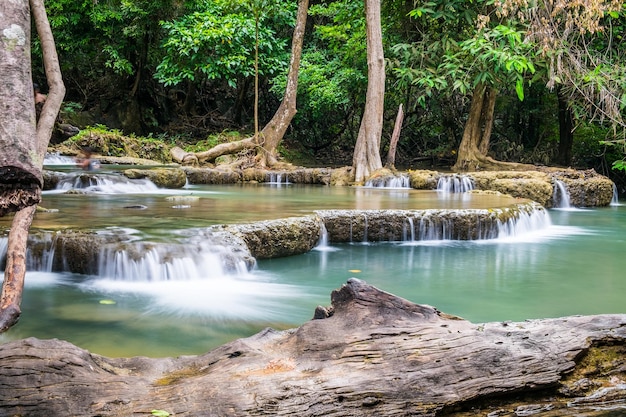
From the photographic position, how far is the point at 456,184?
12555 mm

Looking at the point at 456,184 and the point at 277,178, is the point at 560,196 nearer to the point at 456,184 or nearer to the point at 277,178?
the point at 456,184

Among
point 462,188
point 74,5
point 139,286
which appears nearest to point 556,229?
point 462,188

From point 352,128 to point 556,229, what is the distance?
47.0ft

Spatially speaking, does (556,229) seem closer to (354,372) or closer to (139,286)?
(139,286)

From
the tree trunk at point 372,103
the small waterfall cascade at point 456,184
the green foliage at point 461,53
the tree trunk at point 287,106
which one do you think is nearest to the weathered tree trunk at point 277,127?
the tree trunk at point 287,106

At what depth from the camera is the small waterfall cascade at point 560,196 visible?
1296cm

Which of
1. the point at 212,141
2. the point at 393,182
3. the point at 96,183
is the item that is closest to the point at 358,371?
the point at 96,183

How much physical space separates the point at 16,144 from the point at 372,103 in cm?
1260

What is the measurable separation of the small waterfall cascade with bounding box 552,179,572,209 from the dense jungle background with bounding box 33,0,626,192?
87.8 inches

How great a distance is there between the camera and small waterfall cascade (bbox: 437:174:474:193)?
41.0 ft

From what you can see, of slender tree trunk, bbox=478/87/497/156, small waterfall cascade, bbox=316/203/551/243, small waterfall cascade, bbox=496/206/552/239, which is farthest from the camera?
slender tree trunk, bbox=478/87/497/156

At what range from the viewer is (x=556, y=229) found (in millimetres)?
9656

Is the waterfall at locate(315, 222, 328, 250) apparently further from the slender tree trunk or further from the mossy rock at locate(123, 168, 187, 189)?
the slender tree trunk

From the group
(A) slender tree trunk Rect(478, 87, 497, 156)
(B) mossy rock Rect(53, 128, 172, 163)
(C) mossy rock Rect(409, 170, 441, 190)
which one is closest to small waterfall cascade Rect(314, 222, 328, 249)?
(C) mossy rock Rect(409, 170, 441, 190)
